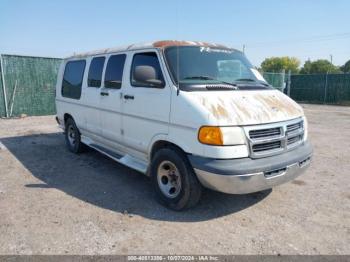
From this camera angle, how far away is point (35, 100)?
13.1 meters

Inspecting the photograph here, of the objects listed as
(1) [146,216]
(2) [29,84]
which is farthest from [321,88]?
(1) [146,216]

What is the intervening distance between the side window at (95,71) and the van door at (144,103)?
42.3 inches

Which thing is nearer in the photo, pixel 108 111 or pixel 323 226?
pixel 323 226

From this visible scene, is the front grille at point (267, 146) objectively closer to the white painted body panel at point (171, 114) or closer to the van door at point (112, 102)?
the white painted body panel at point (171, 114)

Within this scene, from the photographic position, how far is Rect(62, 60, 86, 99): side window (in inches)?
251

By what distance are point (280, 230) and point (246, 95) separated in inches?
66.4

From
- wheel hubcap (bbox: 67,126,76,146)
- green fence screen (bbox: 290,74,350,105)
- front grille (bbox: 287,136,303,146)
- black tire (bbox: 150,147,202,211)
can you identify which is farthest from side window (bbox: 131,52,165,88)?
green fence screen (bbox: 290,74,350,105)

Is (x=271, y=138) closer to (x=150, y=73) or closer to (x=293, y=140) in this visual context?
(x=293, y=140)

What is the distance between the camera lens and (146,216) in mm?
3957

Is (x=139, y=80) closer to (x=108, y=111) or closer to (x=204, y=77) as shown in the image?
(x=204, y=77)

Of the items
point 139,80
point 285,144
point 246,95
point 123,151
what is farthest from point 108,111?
point 285,144

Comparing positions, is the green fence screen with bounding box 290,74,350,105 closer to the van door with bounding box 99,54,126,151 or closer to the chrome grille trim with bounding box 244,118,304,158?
the chrome grille trim with bounding box 244,118,304,158

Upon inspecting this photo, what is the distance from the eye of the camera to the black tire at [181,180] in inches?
149

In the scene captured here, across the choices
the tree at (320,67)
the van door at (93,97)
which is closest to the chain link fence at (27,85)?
the van door at (93,97)
